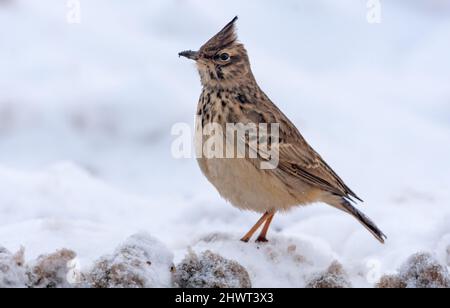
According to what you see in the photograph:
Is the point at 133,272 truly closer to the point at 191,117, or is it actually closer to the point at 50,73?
the point at 191,117

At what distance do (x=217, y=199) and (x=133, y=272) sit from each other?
139 inches

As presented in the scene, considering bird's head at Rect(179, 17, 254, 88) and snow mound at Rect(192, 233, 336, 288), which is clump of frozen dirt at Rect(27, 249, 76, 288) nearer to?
snow mound at Rect(192, 233, 336, 288)

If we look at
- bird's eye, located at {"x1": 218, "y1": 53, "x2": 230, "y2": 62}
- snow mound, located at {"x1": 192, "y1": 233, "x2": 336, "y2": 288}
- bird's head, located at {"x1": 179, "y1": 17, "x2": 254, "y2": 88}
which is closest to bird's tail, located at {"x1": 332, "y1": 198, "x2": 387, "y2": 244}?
snow mound, located at {"x1": 192, "y1": 233, "x2": 336, "y2": 288}

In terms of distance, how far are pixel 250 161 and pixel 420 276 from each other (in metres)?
1.39

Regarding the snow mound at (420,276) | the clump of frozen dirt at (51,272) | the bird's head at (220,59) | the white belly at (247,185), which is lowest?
the snow mound at (420,276)

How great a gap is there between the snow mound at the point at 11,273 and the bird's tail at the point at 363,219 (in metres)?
2.39

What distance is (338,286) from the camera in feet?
14.6

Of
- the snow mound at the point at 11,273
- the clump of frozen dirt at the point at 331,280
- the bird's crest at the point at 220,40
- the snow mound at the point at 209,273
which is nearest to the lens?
the snow mound at the point at 11,273

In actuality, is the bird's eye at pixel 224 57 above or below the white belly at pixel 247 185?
above

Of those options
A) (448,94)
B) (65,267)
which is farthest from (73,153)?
(65,267)

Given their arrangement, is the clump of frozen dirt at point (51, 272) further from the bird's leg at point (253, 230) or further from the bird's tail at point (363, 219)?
the bird's tail at point (363, 219)

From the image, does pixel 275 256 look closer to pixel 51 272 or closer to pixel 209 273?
pixel 209 273

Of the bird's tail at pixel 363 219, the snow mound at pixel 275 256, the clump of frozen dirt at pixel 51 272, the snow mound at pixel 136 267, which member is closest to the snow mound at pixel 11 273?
the clump of frozen dirt at pixel 51 272

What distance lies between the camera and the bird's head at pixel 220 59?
579cm
